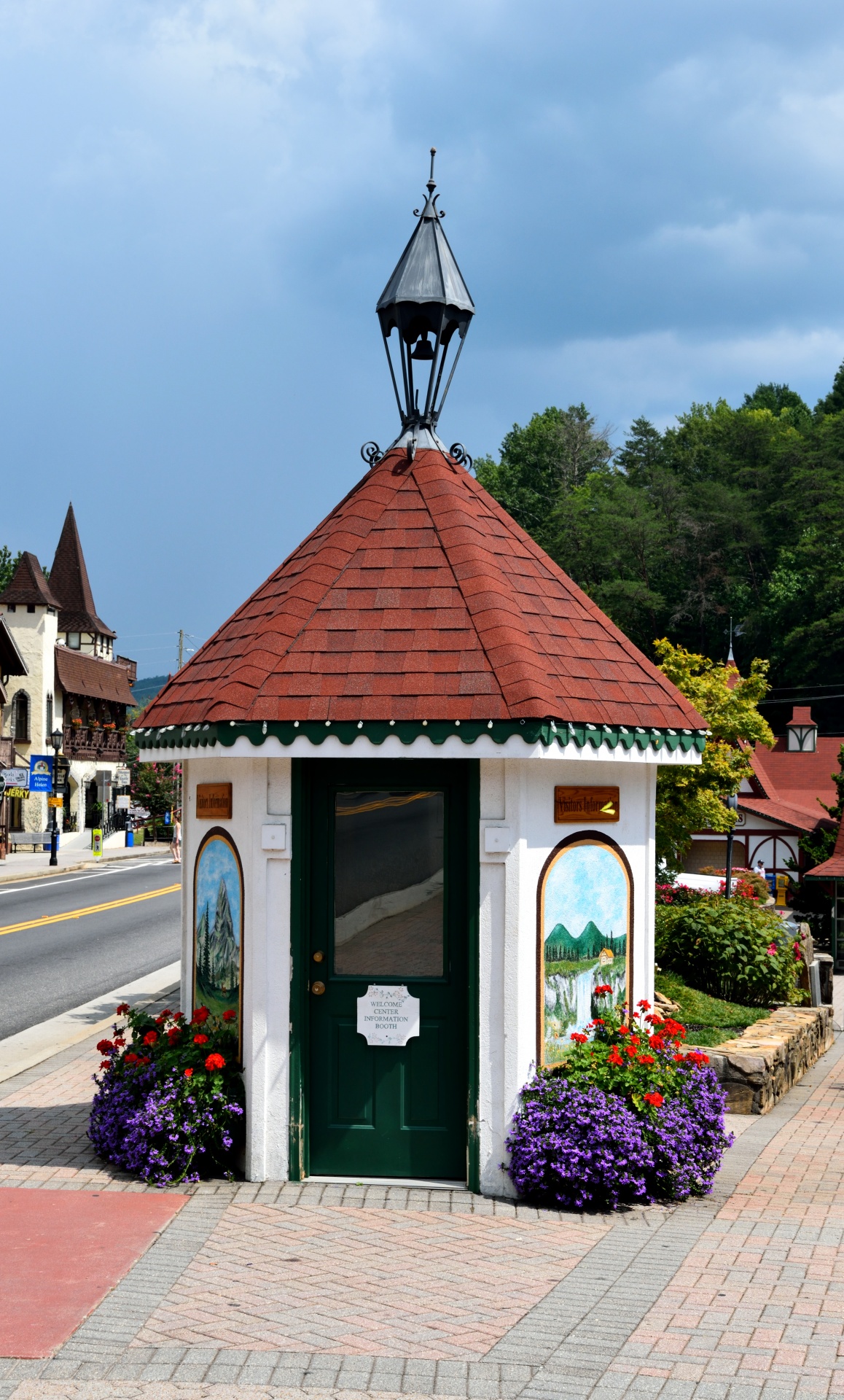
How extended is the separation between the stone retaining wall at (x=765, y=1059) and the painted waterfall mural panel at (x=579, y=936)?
260 cm

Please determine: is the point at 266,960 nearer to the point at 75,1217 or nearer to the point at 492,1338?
the point at 75,1217

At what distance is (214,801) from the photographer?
8359 mm

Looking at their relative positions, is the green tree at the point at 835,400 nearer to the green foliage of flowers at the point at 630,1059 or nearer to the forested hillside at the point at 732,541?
the forested hillside at the point at 732,541

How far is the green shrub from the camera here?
14.4 meters

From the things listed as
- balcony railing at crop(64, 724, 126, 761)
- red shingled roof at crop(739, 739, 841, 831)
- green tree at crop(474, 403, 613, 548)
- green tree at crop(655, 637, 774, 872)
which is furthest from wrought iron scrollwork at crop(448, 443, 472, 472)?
green tree at crop(474, 403, 613, 548)

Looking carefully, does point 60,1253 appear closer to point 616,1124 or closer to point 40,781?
point 616,1124

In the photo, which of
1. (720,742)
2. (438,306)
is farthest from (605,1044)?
(720,742)

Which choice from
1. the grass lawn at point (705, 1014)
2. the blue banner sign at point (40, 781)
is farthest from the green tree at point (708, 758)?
the blue banner sign at point (40, 781)

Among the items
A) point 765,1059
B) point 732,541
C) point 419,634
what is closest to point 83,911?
point 765,1059

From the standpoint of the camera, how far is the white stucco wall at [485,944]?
7539 millimetres

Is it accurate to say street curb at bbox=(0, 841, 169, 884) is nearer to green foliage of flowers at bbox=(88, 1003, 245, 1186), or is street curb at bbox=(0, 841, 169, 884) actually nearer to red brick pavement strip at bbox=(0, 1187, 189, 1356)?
green foliage of flowers at bbox=(88, 1003, 245, 1186)

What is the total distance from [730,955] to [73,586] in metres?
73.3

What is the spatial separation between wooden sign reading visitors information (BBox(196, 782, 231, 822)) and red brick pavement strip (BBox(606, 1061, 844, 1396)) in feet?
11.8

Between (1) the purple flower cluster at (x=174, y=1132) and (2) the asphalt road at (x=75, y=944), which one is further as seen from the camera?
(2) the asphalt road at (x=75, y=944)
